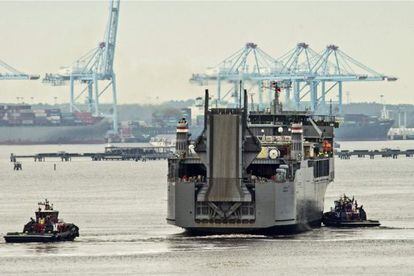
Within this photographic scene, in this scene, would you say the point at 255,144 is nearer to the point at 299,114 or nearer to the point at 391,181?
the point at 299,114

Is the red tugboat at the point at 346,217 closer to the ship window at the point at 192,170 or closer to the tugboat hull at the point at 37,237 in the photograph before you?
the ship window at the point at 192,170

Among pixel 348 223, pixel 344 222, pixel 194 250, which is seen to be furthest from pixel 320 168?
pixel 194 250

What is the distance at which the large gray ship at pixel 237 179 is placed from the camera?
89.9m

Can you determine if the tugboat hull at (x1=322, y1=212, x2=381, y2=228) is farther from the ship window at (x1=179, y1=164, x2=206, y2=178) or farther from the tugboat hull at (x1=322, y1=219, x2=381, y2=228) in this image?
the ship window at (x1=179, y1=164, x2=206, y2=178)

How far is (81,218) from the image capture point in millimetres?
116375

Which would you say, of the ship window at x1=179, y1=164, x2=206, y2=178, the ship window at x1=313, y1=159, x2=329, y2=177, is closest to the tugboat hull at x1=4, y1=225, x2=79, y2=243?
the ship window at x1=179, y1=164, x2=206, y2=178

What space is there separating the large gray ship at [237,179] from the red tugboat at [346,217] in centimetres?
545

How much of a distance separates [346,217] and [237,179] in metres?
14.6

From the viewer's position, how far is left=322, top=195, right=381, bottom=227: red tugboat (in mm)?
102938

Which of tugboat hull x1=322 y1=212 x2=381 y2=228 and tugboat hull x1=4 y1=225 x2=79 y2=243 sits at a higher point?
tugboat hull x1=322 y1=212 x2=381 y2=228

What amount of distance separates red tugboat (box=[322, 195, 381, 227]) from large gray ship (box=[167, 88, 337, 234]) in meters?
5.45

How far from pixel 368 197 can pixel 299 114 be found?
40.2 m

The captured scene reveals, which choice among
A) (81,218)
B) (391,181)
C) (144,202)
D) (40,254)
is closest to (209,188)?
(40,254)

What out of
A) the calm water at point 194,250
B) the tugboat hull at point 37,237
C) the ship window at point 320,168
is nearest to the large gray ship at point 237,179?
the calm water at point 194,250
